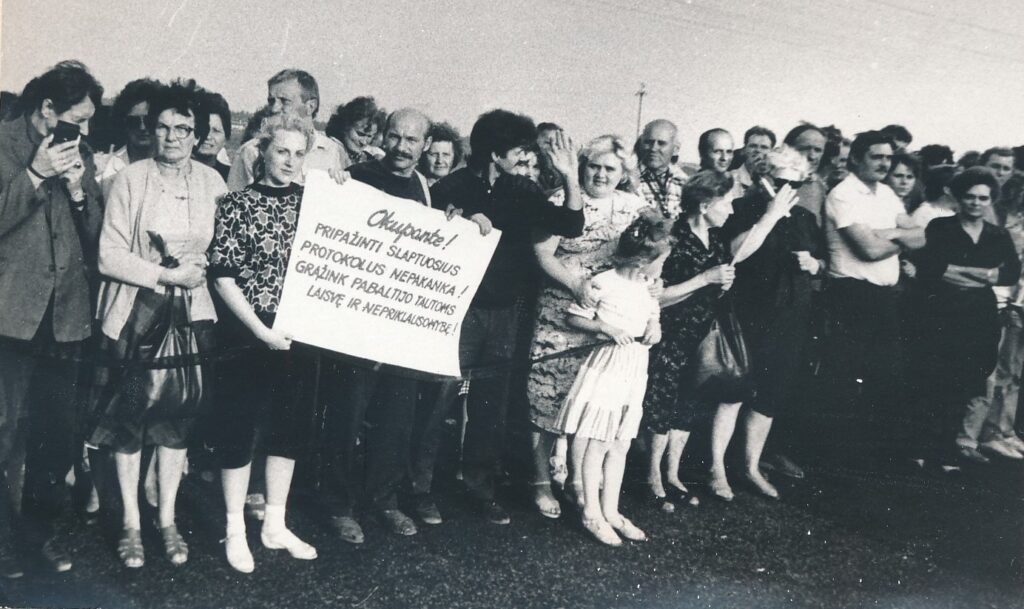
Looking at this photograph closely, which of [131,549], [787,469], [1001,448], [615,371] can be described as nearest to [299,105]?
[615,371]

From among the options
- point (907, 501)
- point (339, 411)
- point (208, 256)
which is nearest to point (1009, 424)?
point (907, 501)

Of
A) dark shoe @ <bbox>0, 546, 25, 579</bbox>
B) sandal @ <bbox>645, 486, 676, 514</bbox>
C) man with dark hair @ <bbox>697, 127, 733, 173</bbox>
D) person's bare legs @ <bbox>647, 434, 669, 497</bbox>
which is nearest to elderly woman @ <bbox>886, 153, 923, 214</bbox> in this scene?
man with dark hair @ <bbox>697, 127, 733, 173</bbox>

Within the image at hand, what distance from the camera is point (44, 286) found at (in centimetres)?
340

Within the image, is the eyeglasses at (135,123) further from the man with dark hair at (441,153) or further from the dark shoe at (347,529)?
the dark shoe at (347,529)

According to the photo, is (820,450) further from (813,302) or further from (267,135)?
(267,135)

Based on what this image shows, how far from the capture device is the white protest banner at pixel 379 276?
11.5 ft

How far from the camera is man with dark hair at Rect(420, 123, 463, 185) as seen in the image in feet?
12.8

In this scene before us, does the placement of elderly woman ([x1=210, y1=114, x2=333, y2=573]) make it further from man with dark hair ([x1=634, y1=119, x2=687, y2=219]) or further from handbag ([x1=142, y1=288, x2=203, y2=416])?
man with dark hair ([x1=634, y1=119, x2=687, y2=219])

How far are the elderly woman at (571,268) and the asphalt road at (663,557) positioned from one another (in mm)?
363

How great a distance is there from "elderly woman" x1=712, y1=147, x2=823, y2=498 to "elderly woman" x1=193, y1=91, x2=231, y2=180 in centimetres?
253

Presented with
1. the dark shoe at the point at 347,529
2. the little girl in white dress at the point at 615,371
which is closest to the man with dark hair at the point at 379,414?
the dark shoe at the point at 347,529

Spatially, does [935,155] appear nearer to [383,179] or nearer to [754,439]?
[754,439]

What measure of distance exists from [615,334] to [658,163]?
3.16 feet

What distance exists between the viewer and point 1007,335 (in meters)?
4.79
